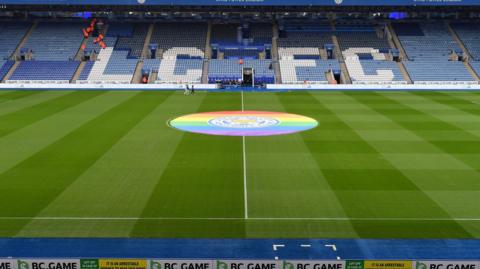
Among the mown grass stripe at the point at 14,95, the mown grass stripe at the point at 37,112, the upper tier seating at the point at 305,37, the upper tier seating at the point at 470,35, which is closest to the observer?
the mown grass stripe at the point at 37,112

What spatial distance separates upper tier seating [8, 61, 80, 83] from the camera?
167 feet

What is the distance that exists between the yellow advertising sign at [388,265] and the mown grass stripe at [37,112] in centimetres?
2088

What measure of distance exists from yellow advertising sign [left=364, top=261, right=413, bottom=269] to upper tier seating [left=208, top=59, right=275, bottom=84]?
44.8m

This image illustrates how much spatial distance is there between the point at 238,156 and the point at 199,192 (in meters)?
4.72

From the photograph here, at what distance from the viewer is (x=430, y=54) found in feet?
189

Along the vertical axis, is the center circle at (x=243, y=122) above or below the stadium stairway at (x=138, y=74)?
below

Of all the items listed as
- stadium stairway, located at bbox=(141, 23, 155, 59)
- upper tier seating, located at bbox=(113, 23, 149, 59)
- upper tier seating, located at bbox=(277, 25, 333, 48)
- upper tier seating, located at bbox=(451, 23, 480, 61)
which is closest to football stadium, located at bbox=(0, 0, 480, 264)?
upper tier seating, located at bbox=(451, 23, 480, 61)

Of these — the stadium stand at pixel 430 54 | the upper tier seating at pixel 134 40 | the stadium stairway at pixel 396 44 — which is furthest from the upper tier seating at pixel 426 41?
the upper tier seating at pixel 134 40

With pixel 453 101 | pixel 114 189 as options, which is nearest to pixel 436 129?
pixel 453 101

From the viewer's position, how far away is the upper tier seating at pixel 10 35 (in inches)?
2217

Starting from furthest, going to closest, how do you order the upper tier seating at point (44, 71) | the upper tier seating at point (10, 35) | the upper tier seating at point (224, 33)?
the upper tier seating at point (224, 33) → the upper tier seating at point (10, 35) → the upper tier seating at point (44, 71)

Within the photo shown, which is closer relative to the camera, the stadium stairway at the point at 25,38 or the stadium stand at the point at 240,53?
the stadium stand at the point at 240,53

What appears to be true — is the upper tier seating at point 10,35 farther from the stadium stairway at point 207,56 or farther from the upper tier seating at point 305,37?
the upper tier seating at point 305,37

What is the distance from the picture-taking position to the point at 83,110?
30.8 m
